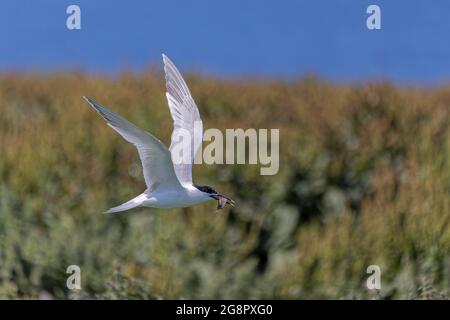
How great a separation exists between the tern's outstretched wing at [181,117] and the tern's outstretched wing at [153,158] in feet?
0.76

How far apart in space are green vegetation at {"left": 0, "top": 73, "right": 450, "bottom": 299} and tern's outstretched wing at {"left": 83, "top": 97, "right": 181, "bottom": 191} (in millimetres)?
3315

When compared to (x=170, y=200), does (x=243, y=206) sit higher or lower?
lower

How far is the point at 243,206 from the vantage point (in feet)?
30.0

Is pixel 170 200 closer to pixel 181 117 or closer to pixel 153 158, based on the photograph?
pixel 153 158

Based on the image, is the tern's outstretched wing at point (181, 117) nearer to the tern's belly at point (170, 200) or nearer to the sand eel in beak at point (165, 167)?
the sand eel in beak at point (165, 167)

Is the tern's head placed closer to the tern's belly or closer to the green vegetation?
the tern's belly

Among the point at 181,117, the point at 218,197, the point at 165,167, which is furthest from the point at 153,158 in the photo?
the point at 181,117

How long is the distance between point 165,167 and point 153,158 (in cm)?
6

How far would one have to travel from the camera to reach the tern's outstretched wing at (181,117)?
4285 millimetres

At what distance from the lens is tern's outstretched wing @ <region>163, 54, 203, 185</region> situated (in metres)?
4.29

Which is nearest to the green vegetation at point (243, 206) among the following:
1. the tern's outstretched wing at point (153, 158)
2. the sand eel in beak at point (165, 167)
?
the sand eel in beak at point (165, 167)
